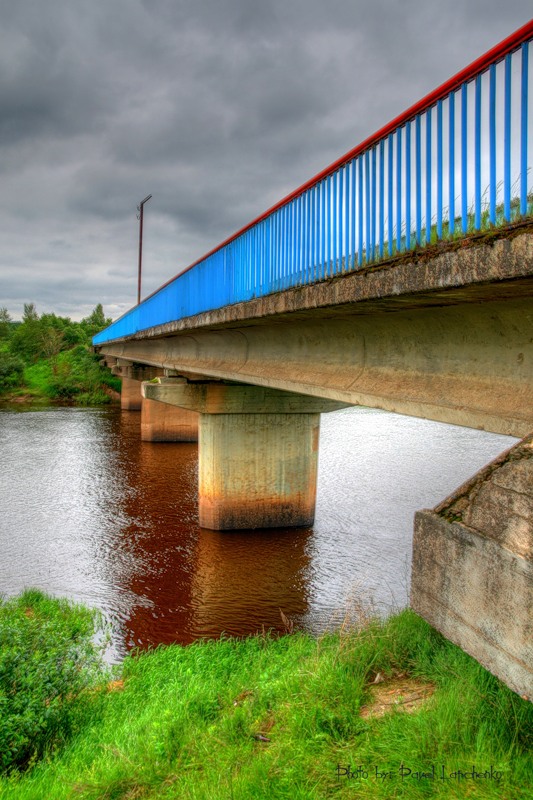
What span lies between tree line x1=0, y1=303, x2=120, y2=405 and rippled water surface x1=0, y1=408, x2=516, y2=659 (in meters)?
25.9

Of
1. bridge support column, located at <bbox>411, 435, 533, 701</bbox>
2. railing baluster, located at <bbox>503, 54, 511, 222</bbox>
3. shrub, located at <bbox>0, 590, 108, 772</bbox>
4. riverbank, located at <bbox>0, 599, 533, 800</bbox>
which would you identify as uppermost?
railing baluster, located at <bbox>503, 54, 511, 222</bbox>

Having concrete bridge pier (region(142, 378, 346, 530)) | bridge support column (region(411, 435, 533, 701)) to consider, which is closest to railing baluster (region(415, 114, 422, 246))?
bridge support column (region(411, 435, 533, 701))

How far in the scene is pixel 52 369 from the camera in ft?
187

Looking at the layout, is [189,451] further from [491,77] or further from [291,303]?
[491,77]

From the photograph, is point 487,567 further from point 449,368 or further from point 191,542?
point 191,542

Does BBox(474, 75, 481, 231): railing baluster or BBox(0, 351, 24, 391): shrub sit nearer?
BBox(474, 75, 481, 231): railing baluster

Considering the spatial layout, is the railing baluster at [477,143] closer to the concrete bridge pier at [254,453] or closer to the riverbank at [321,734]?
the riverbank at [321,734]

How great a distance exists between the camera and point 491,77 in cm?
385

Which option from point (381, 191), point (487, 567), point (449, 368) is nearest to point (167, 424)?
point (381, 191)

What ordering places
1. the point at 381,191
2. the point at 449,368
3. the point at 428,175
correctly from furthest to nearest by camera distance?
the point at 381,191 < the point at 449,368 < the point at 428,175

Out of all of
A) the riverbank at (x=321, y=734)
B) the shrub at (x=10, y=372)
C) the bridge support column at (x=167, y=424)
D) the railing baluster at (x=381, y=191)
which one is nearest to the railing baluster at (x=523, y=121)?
the railing baluster at (x=381, y=191)

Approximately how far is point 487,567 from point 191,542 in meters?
11.0

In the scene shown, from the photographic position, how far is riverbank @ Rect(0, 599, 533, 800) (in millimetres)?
3197

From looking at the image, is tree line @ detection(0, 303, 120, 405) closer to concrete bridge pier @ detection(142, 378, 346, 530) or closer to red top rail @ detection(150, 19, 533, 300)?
concrete bridge pier @ detection(142, 378, 346, 530)
